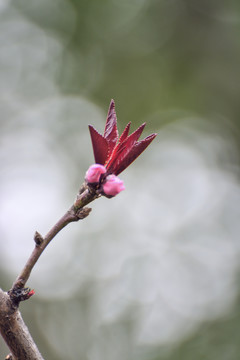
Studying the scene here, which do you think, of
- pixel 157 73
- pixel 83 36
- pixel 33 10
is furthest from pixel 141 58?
pixel 33 10

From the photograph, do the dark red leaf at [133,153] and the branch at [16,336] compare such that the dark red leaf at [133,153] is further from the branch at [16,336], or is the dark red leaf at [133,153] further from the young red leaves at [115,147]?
the branch at [16,336]

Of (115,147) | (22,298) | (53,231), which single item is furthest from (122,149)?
(22,298)

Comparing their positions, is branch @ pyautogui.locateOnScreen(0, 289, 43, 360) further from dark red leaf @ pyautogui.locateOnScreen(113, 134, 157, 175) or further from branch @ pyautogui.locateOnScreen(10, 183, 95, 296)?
dark red leaf @ pyautogui.locateOnScreen(113, 134, 157, 175)

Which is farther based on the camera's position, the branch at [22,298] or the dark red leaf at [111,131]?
the dark red leaf at [111,131]

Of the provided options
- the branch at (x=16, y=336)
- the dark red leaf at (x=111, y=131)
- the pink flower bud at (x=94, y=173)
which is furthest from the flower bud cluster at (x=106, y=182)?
the branch at (x=16, y=336)

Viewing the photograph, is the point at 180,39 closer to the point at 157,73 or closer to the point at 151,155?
the point at 157,73

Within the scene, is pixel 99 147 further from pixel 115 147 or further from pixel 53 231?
pixel 53 231

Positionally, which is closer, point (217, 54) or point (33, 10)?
point (217, 54)

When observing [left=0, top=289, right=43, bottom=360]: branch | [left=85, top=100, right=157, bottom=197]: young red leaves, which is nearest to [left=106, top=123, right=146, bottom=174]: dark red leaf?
[left=85, top=100, right=157, bottom=197]: young red leaves
